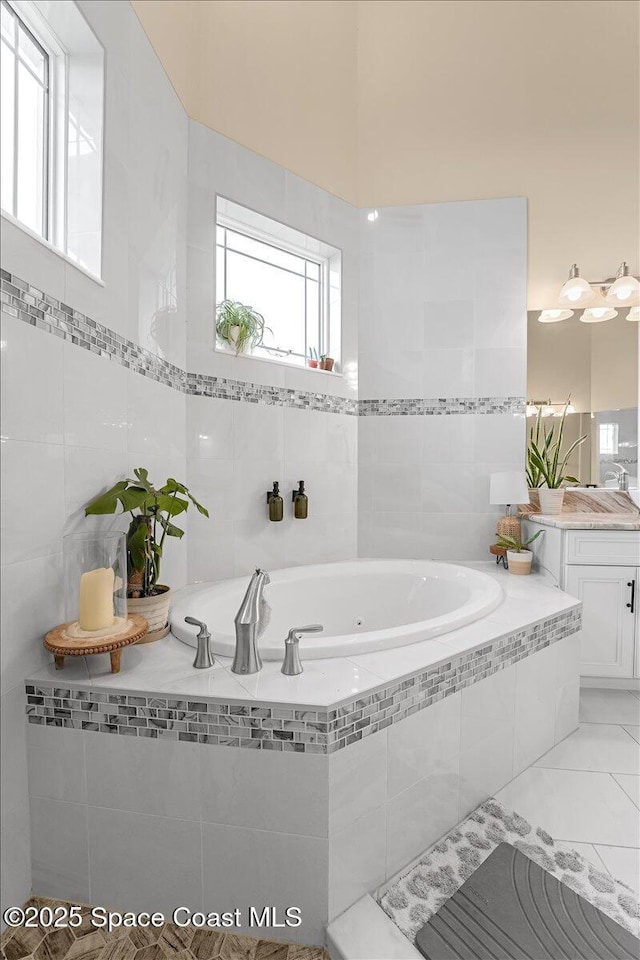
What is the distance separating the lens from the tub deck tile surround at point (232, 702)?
1203 mm

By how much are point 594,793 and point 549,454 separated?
185 cm

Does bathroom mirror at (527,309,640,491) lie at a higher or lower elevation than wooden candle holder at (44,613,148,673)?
higher

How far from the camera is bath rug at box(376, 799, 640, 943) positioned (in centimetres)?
125

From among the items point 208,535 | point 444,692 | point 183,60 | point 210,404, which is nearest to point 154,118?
point 183,60

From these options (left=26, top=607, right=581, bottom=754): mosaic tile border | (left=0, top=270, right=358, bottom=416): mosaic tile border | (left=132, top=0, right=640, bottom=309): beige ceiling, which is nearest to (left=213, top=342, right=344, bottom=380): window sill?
(left=0, top=270, right=358, bottom=416): mosaic tile border

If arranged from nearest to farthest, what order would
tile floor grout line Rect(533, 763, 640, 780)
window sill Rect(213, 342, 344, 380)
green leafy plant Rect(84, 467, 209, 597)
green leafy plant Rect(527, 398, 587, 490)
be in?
green leafy plant Rect(84, 467, 209, 597)
tile floor grout line Rect(533, 763, 640, 780)
window sill Rect(213, 342, 344, 380)
green leafy plant Rect(527, 398, 587, 490)

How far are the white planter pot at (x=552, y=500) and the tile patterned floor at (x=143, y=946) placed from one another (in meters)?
2.41

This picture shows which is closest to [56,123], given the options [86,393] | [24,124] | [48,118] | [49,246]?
[48,118]

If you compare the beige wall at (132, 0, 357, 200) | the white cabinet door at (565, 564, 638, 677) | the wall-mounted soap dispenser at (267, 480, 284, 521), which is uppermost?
the beige wall at (132, 0, 357, 200)

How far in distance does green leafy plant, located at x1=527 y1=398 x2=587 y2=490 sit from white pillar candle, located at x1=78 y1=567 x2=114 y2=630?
2.55 metres

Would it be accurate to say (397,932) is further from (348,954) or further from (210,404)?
(210,404)

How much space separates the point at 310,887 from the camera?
1.19 m

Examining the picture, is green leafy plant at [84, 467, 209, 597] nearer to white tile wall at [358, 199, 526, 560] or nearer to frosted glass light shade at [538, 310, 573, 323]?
white tile wall at [358, 199, 526, 560]

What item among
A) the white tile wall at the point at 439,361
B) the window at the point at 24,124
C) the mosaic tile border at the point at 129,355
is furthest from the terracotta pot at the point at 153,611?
the white tile wall at the point at 439,361
